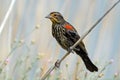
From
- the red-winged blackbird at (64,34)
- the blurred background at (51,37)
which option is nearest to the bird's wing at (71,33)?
the red-winged blackbird at (64,34)

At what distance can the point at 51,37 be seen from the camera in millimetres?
2861

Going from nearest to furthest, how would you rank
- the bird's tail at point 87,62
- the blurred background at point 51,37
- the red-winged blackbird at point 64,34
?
the bird's tail at point 87,62, the red-winged blackbird at point 64,34, the blurred background at point 51,37

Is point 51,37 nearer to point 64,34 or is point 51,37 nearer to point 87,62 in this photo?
point 64,34

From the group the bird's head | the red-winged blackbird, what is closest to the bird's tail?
the red-winged blackbird

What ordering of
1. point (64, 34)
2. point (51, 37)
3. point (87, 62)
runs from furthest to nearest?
point (51, 37)
point (64, 34)
point (87, 62)

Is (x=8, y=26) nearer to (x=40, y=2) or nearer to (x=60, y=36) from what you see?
(x=40, y=2)

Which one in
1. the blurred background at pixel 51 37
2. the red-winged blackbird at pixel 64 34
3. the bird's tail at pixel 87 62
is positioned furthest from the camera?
the blurred background at pixel 51 37

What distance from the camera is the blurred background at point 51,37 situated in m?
2.71

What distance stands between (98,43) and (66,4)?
10.4 inches

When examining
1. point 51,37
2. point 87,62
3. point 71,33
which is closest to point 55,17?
point 71,33

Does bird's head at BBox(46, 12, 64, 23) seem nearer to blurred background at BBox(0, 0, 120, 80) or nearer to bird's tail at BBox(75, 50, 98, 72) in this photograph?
bird's tail at BBox(75, 50, 98, 72)

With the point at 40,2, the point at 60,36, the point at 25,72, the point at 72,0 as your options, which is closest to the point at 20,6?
the point at 40,2

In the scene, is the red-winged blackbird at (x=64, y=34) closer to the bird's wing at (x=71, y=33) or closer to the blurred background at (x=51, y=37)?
the bird's wing at (x=71, y=33)

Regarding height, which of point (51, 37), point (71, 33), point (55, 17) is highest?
point (55, 17)
